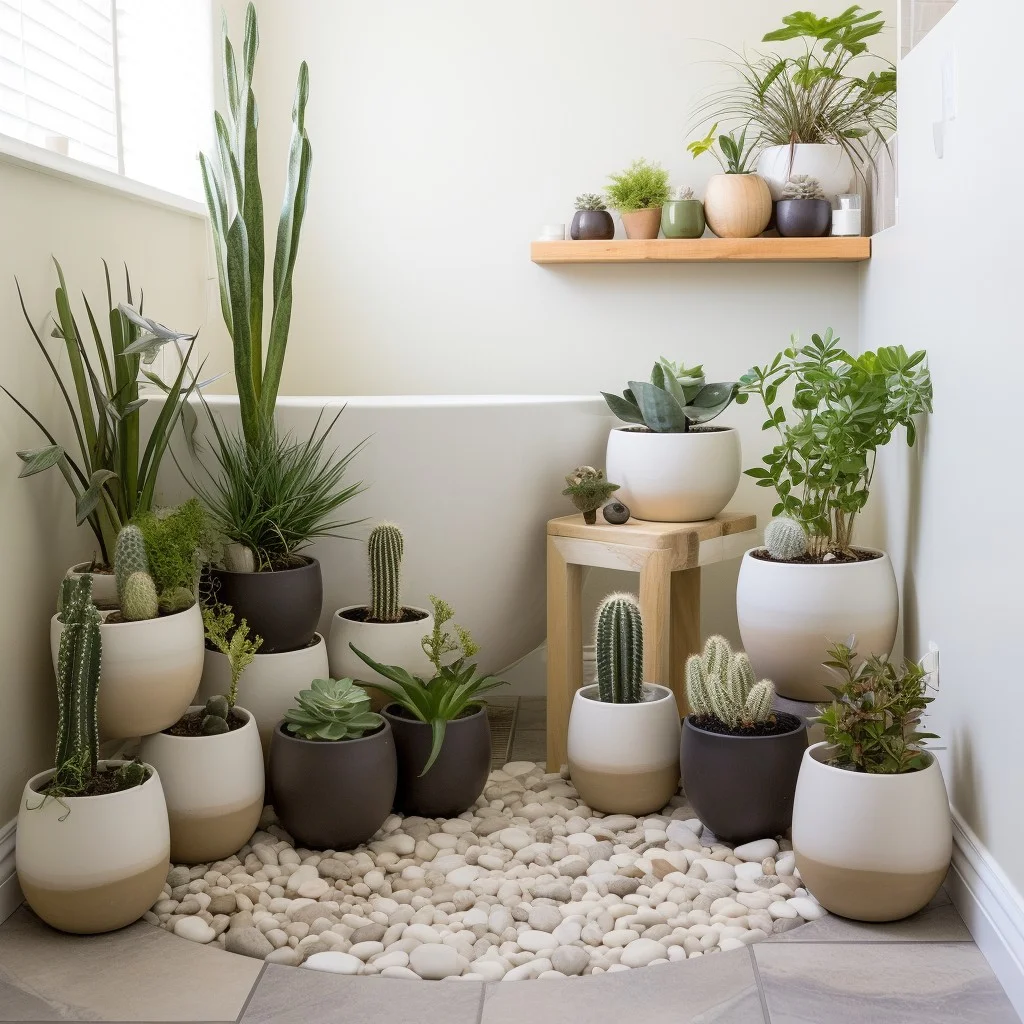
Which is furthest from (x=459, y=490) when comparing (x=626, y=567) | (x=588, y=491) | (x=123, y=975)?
(x=123, y=975)

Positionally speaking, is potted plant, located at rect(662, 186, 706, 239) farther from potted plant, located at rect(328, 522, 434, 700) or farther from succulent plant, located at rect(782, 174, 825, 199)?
potted plant, located at rect(328, 522, 434, 700)

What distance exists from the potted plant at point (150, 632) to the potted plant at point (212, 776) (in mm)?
49

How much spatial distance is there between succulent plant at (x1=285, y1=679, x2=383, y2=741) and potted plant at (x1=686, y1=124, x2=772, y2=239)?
1482mm

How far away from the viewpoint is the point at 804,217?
2.68 metres

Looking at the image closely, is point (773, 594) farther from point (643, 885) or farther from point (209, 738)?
point (209, 738)

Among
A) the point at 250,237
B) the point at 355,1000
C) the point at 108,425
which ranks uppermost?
the point at 250,237

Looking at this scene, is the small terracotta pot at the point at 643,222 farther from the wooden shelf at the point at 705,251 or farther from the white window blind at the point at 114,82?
the white window blind at the point at 114,82

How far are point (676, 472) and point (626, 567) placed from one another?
0.22 m

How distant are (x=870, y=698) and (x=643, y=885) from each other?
47cm

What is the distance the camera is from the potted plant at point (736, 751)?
187 centimetres

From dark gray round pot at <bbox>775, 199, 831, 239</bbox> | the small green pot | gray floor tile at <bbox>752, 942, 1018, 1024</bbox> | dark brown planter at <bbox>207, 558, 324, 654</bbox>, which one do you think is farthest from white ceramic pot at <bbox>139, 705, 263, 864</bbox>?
dark gray round pot at <bbox>775, 199, 831, 239</bbox>

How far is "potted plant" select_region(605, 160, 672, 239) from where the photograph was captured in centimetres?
277

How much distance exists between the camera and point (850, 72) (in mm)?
2783

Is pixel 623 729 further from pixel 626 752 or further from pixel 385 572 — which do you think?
pixel 385 572
